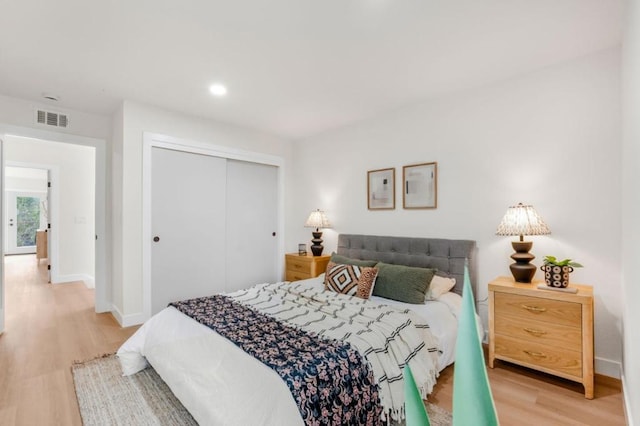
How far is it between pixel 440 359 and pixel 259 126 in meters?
3.30

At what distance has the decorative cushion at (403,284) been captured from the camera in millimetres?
2512

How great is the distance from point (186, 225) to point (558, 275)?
3.55 metres

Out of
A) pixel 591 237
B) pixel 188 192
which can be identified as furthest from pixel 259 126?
pixel 591 237

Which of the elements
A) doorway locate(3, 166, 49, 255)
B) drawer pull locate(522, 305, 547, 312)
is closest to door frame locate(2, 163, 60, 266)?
doorway locate(3, 166, 49, 255)

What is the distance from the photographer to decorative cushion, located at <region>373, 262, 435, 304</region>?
98.9 inches

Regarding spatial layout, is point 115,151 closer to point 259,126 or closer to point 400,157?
point 259,126

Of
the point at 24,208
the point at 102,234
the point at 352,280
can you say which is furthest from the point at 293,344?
the point at 24,208

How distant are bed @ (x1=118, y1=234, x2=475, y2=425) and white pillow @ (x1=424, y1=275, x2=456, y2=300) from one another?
49 mm

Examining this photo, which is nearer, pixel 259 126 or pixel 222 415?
pixel 222 415

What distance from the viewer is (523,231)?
230cm

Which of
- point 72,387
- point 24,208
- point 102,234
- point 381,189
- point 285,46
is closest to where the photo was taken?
point 72,387

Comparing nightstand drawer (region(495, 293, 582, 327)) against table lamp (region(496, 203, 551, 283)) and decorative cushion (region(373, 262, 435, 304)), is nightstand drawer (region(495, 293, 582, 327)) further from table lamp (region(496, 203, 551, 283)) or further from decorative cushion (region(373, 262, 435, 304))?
decorative cushion (region(373, 262, 435, 304))

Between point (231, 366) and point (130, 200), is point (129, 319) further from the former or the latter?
point (231, 366)

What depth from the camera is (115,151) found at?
3.55 meters
